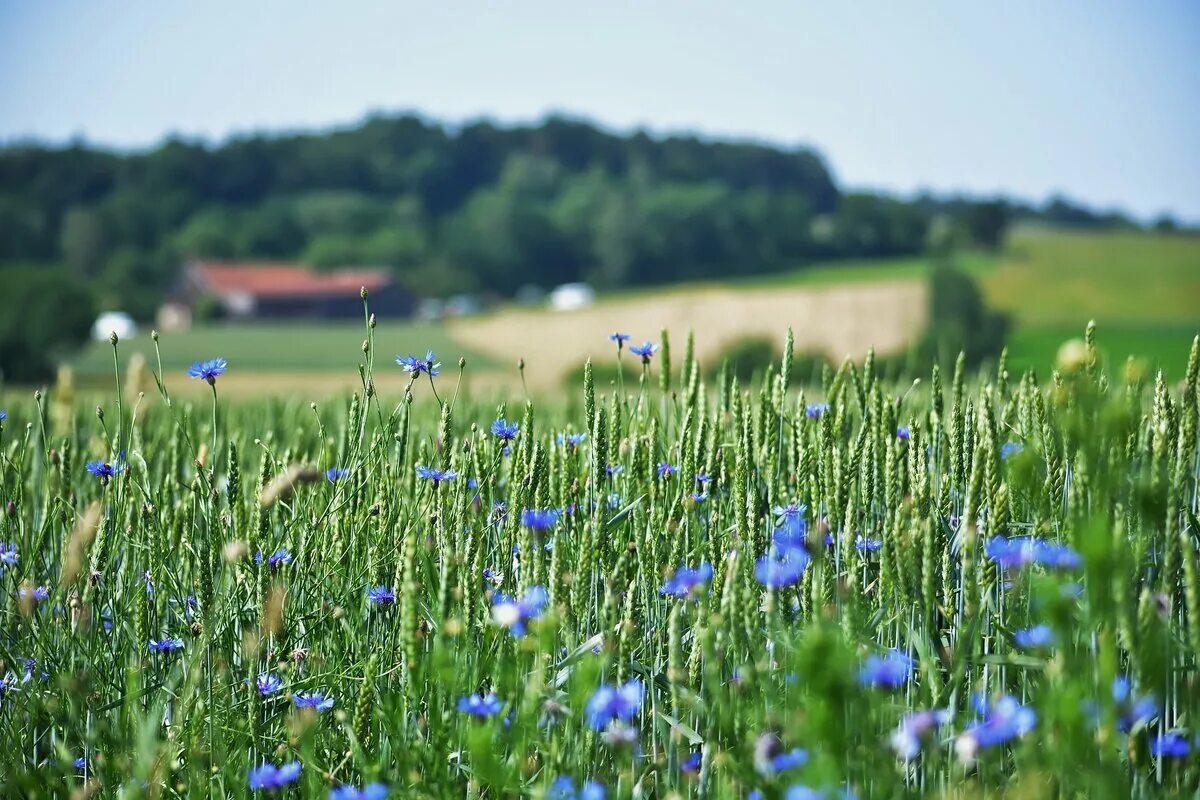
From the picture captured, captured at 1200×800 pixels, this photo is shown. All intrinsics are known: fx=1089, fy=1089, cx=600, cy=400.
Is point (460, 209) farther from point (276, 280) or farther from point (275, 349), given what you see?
point (275, 349)

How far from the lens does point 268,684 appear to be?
213 cm

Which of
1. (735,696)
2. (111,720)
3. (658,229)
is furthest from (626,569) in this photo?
(658,229)

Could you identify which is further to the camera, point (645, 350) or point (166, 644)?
point (645, 350)

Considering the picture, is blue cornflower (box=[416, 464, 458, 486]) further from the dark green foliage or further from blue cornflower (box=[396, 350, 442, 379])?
the dark green foliage

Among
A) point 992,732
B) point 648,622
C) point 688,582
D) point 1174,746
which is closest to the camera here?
point 992,732

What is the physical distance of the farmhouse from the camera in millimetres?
77750

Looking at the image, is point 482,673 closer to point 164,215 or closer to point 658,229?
point 658,229

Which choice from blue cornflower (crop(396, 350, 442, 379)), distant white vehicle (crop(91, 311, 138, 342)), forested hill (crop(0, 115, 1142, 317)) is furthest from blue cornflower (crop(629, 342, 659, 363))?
forested hill (crop(0, 115, 1142, 317))

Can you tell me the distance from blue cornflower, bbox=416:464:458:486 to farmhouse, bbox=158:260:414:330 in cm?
7502

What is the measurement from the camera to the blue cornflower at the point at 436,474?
88.4 inches

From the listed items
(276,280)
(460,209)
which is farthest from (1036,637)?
(460,209)

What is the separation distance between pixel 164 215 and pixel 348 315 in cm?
1972

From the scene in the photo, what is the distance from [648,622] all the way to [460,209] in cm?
9849

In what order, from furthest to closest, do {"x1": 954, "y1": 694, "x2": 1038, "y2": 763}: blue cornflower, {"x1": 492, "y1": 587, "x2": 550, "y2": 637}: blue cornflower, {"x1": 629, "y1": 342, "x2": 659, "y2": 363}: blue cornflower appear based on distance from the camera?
{"x1": 629, "y1": 342, "x2": 659, "y2": 363}: blue cornflower, {"x1": 492, "y1": 587, "x2": 550, "y2": 637}: blue cornflower, {"x1": 954, "y1": 694, "x2": 1038, "y2": 763}: blue cornflower
